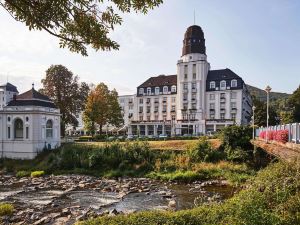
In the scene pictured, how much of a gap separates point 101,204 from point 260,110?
5412 centimetres

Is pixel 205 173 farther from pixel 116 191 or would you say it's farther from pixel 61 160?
pixel 61 160

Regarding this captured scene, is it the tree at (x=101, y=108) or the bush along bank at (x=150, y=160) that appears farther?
the tree at (x=101, y=108)

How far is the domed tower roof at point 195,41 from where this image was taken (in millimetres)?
78688

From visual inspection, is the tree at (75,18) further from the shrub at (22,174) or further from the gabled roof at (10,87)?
the gabled roof at (10,87)

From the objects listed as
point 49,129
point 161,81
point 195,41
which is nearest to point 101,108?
point 49,129

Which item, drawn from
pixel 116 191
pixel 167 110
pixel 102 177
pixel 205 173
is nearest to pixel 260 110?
pixel 167 110

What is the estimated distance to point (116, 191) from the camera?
2903 cm

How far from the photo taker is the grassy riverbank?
1149cm

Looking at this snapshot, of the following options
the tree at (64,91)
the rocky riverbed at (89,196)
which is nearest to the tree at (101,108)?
the tree at (64,91)

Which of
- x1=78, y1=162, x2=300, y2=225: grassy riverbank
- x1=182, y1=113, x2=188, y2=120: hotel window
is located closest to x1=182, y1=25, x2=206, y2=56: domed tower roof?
x1=182, y1=113, x2=188, y2=120: hotel window

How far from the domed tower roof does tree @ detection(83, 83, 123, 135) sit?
2146 centimetres

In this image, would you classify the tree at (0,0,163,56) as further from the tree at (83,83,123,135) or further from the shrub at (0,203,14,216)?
the tree at (83,83,123,135)

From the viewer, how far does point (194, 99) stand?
7781 cm

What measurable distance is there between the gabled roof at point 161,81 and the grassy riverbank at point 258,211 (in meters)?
69.0
